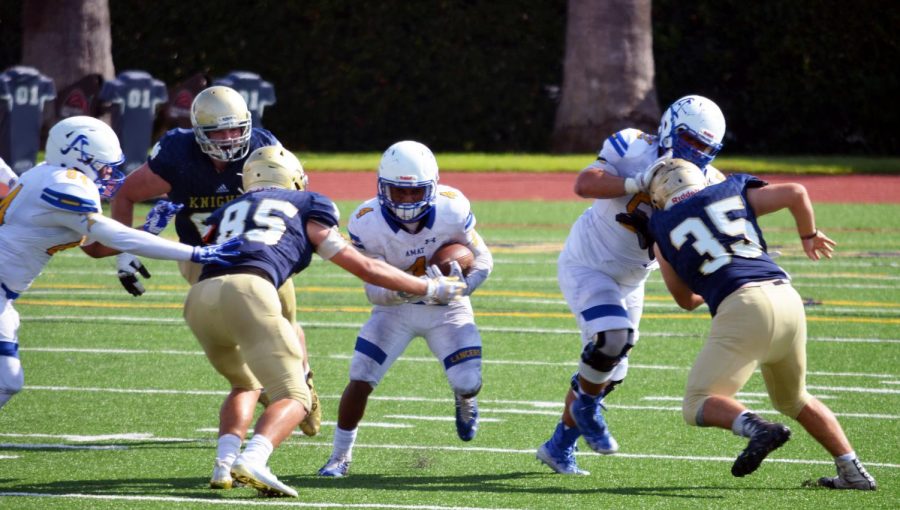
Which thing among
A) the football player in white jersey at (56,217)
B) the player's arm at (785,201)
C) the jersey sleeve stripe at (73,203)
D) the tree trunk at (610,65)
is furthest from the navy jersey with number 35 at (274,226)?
the tree trunk at (610,65)

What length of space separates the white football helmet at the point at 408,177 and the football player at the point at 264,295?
0.39m

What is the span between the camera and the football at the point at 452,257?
A: 6.18 metres

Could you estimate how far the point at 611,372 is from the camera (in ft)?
20.2

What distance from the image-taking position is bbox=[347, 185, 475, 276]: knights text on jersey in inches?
248

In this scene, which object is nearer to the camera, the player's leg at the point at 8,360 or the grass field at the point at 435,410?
the grass field at the point at 435,410

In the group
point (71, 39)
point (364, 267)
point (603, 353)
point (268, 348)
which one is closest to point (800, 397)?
point (603, 353)

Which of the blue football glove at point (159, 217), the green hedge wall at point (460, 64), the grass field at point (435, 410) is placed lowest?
the green hedge wall at point (460, 64)

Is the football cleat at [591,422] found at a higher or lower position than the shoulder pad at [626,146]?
lower

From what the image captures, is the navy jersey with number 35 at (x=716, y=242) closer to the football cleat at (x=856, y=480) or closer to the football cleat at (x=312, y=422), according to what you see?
the football cleat at (x=856, y=480)

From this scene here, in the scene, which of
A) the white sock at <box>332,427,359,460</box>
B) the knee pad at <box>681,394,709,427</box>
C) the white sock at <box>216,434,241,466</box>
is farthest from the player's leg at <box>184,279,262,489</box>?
the knee pad at <box>681,394,709,427</box>

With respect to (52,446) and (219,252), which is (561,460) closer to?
(219,252)

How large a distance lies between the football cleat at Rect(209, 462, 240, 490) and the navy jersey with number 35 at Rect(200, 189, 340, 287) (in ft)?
2.45

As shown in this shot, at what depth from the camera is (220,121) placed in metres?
6.73

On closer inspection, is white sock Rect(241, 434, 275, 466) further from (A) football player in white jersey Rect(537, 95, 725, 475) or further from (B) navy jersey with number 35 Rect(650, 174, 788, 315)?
(B) navy jersey with number 35 Rect(650, 174, 788, 315)
